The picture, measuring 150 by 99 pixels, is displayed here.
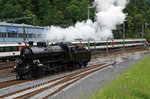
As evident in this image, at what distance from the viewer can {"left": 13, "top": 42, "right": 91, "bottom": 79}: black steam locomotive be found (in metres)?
18.6

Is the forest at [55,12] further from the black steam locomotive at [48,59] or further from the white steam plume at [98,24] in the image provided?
the black steam locomotive at [48,59]

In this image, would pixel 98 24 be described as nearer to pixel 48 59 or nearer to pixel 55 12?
pixel 48 59

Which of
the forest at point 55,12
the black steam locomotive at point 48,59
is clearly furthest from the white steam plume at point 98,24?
the forest at point 55,12

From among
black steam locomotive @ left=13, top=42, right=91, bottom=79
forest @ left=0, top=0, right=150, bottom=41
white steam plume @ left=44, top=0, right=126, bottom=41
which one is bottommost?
black steam locomotive @ left=13, top=42, right=91, bottom=79

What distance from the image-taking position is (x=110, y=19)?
40188 millimetres

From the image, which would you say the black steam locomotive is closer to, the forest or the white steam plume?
the white steam plume

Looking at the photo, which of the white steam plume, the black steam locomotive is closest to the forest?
the white steam plume

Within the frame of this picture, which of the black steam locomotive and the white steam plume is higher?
the white steam plume

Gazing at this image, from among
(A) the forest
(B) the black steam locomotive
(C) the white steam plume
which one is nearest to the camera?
(B) the black steam locomotive

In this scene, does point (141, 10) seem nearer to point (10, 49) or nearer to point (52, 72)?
Result: point (10, 49)

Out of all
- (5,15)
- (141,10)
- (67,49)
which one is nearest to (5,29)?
(5,15)

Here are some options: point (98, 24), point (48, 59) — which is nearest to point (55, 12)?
point (98, 24)

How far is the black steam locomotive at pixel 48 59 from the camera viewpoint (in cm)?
1856

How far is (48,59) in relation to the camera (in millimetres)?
20906
